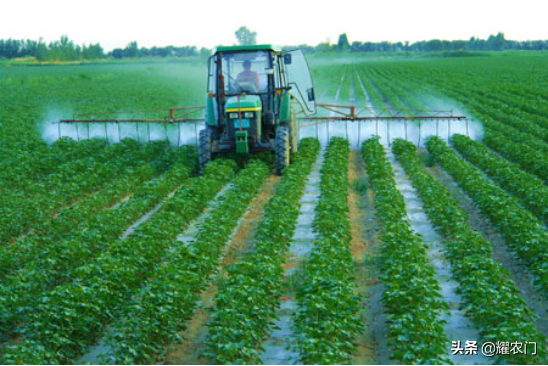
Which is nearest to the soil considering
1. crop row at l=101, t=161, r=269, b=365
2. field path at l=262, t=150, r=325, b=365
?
field path at l=262, t=150, r=325, b=365

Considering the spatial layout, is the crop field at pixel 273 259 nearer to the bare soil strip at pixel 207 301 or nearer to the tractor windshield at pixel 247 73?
the bare soil strip at pixel 207 301

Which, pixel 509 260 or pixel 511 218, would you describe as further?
pixel 511 218

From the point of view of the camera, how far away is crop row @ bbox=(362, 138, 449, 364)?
564 cm

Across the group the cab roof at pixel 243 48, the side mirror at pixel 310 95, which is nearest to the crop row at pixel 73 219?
the cab roof at pixel 243 48

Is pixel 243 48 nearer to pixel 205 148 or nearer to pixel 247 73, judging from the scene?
pixel 247 73

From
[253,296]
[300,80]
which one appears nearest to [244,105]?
[300,80]

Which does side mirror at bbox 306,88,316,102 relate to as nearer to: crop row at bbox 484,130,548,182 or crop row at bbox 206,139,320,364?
crop row at bbox 484,130,548,182

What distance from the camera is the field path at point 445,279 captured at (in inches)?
250

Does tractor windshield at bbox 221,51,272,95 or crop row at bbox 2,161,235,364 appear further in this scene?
tractor windshield at bbox 221,51,272,95

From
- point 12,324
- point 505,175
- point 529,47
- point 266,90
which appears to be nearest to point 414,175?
point 505,175

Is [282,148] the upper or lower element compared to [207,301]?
upper

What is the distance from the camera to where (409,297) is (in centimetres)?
656

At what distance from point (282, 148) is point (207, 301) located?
705 centimetres

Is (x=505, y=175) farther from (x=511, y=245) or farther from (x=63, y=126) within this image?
(x=63, y=126)
